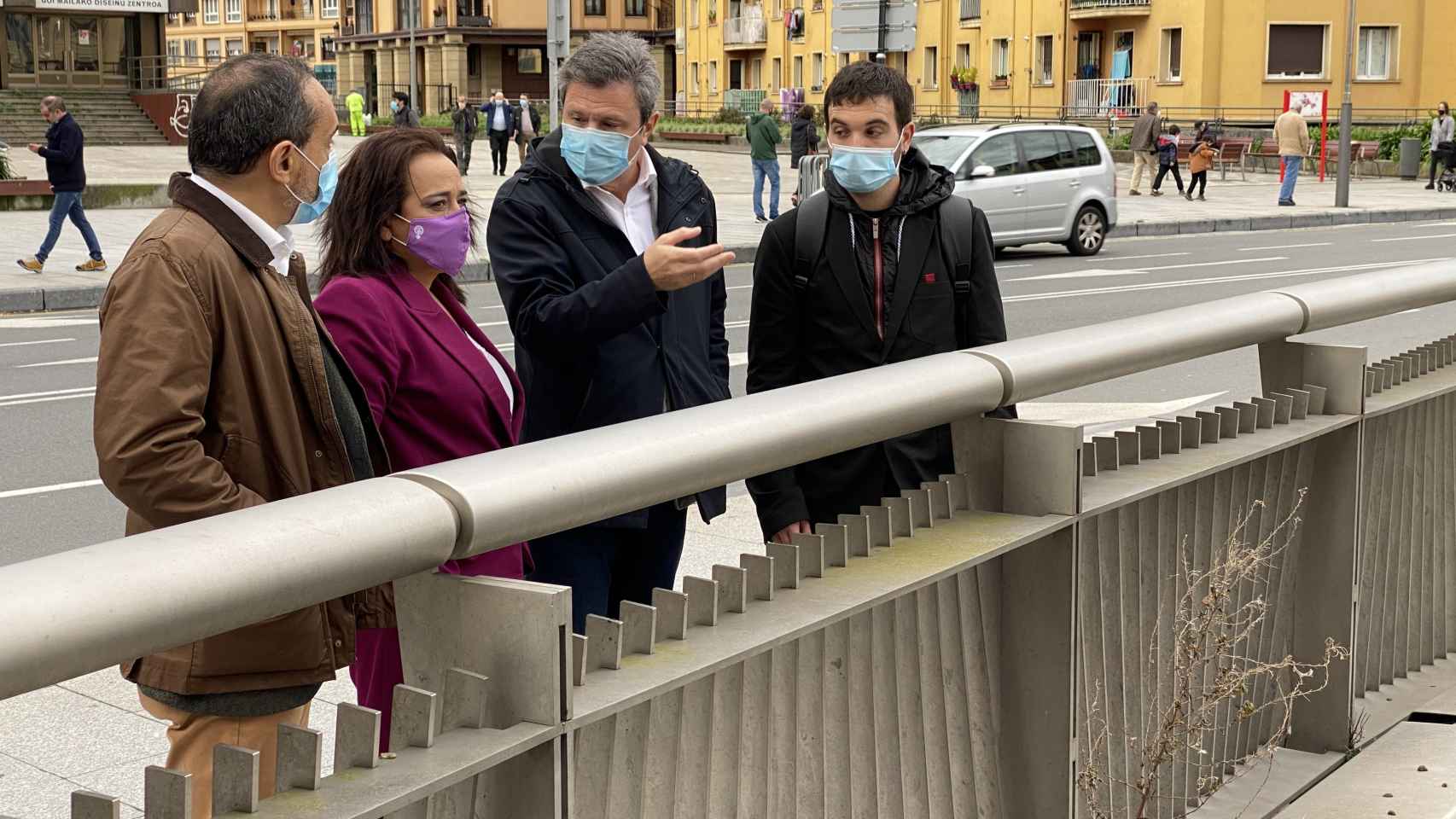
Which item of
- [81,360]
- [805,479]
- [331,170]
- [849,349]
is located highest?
[331,170]

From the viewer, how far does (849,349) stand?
12.6 ft

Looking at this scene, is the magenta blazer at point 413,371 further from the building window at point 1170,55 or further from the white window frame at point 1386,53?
the white window frame at point 1386,53

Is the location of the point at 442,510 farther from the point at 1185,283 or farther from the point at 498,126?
the point at 498,126

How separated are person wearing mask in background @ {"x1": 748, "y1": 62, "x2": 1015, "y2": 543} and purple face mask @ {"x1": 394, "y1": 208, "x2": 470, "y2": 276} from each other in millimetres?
830

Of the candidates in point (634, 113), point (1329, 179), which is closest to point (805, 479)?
point (634, 113)

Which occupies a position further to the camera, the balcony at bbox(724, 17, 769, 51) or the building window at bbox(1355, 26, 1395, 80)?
the balcony at bbox(724, 17, 769, 51)

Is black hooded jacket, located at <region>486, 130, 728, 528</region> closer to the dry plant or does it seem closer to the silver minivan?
the dry plant

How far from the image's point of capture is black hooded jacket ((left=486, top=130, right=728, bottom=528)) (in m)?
3.47

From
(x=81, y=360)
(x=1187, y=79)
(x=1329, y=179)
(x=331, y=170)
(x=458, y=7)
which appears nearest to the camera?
(x=331, y=170)

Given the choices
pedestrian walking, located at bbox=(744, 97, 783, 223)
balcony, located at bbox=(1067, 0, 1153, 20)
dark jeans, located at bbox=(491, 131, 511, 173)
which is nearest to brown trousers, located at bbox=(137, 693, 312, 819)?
pedestrian walking, located at bbox=(744, 97, 783, 223)

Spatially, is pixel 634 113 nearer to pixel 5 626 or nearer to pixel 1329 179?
pixel 5 626

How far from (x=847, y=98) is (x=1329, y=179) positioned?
3561 centimetres

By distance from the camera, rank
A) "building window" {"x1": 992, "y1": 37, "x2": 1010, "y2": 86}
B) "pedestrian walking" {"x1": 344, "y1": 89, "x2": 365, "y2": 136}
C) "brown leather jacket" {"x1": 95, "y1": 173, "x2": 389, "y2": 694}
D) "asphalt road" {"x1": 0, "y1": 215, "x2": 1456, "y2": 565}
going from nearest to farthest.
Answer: "brown leather jacket" {"x1": 95, "y1": 173, "x2": 389, "y2": 694}
"asphalt road" {"x1": 0, "y1": 215, "x2": 1456, "y2": 565}
"pedestrian walking" {"x1": 344, "y1": 89, "x2": 365, "y2": 136}
"building window" {"x1": 992, "y1": 37, "x2": 1010, "y2": 86}

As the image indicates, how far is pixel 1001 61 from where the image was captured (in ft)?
181
